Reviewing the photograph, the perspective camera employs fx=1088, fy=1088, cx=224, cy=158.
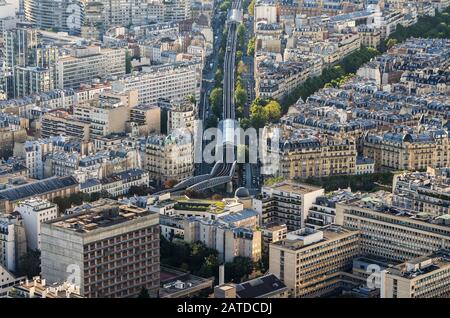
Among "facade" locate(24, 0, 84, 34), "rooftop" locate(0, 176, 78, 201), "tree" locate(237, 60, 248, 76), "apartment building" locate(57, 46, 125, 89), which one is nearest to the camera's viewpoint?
"rooftop" locate(0, 176, 78, 201)

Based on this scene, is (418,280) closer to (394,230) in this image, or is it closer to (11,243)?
(394,230)

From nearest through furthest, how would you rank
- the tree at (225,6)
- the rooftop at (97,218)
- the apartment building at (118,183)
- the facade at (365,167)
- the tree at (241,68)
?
the rooftop at (97,218) → the apartment building at (118,183) → the facade at (365,167) → the tree at (241,68) → the tree at (225,6)

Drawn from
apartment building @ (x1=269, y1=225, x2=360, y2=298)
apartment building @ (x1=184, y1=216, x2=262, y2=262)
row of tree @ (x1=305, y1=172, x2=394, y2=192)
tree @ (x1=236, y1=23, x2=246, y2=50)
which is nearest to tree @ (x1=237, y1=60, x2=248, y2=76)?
tree @ (x1=236, y1=23, x2=246, y2=50)

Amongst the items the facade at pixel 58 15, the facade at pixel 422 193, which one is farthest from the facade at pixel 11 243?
the facade at pixel 58 15

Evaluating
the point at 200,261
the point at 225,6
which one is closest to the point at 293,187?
the point at 200,261

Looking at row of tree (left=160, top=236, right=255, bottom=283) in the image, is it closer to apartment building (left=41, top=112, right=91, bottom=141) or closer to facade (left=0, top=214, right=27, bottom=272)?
facade (left=0, top=214, right=27, bottom=272)

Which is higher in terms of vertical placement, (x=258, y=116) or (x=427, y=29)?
(x=427, y=29)

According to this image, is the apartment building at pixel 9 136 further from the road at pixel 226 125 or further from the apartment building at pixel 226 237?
the apartment building at pixel 226 237
